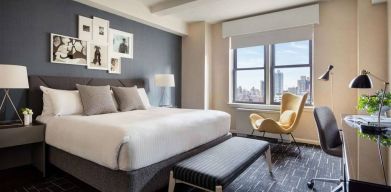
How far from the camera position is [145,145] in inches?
69.7

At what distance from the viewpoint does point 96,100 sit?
2.88 meters

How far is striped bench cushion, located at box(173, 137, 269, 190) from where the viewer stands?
1623 mm

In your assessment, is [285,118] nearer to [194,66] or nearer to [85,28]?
[194,66]

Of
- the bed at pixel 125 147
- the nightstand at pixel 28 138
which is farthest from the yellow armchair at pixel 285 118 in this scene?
the nightstand at pixel 28 138

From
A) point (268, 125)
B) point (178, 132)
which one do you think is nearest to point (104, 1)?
point (178, 132)

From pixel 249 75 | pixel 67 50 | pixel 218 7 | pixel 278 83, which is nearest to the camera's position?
pixel 67 50

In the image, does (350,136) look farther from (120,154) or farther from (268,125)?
(268,125)

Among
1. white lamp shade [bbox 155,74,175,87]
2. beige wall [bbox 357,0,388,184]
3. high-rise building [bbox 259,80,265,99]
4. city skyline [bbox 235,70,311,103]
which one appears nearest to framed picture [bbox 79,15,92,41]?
white lamp shade [bbox 155,74,175,87]

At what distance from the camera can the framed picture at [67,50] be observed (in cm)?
305

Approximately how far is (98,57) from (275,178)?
333 cm

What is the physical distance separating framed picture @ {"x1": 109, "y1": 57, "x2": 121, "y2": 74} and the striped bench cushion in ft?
8.51

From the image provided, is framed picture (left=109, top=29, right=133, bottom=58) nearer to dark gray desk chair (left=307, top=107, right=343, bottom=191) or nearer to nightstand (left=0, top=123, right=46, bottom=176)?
nightstand (left=0, top=123, right=46, bottom=176)

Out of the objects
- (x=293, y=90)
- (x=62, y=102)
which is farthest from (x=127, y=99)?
(x=293, y=90)

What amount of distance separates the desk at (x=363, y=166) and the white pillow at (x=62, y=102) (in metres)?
2.99
